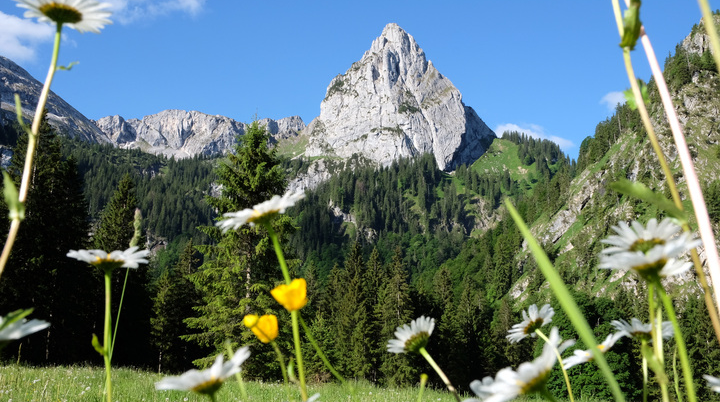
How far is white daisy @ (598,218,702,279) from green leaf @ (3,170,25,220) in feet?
2.09

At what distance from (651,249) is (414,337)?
52cm

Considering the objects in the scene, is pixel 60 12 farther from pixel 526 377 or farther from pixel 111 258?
pixel 526 377

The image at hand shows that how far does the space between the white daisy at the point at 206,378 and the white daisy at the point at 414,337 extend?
0.40 metres

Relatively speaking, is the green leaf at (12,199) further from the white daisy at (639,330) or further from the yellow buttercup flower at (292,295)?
the white daisy at (639,330)

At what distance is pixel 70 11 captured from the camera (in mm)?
676

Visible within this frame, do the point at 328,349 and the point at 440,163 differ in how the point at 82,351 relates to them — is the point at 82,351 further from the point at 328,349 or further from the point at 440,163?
the point at 440,163

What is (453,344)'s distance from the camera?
98.5ft

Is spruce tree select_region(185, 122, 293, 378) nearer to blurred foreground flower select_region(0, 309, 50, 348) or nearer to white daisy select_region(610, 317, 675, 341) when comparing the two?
white daisy select_region(610, 317, 675, 341)

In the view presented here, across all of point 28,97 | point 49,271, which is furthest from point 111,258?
→ point 28,97

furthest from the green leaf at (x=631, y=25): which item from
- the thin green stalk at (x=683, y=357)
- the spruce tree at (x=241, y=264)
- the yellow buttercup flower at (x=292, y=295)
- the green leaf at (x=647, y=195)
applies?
the spruce tree at (x=241, y=264)

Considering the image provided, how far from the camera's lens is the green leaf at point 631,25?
1.66ft

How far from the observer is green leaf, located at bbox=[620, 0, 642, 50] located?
51 cm

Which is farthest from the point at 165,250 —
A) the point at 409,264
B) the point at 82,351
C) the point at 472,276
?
the point at 82,351

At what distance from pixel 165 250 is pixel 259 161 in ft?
327
